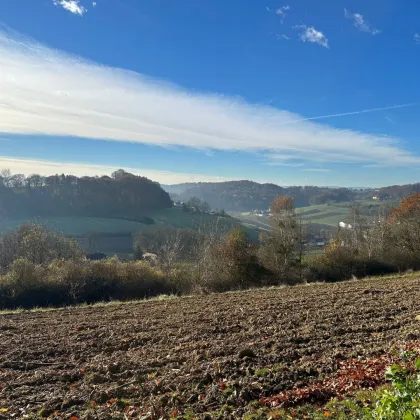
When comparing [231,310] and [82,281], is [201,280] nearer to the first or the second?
[82,281]

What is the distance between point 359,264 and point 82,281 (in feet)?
89.7

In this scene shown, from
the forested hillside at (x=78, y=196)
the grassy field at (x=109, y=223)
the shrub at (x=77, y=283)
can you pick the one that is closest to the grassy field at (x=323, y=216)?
the grassy field at (x=109, y=223)

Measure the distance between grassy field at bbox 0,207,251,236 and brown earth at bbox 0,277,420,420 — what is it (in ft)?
182

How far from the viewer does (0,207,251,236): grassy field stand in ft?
246

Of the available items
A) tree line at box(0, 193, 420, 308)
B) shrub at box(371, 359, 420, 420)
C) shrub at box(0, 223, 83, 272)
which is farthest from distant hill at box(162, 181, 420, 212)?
shrub at box(371, 359, 420, 420)

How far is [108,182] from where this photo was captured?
99.4 metres

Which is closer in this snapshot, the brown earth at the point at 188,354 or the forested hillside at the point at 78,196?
the brown earth at the point at 188,354

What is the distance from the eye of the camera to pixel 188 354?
9711 millimetres

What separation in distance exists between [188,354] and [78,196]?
88059 millimetres

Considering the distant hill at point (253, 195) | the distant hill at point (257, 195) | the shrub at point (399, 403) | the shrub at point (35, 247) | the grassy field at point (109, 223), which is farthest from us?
the distant hill at point (253, 195)

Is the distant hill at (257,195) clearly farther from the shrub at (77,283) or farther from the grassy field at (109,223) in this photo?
the shrub at (77,283)

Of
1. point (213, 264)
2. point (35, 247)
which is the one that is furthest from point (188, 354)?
point (35, 247)

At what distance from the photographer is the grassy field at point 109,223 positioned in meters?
75.0

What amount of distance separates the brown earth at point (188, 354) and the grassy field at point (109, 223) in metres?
55.4
